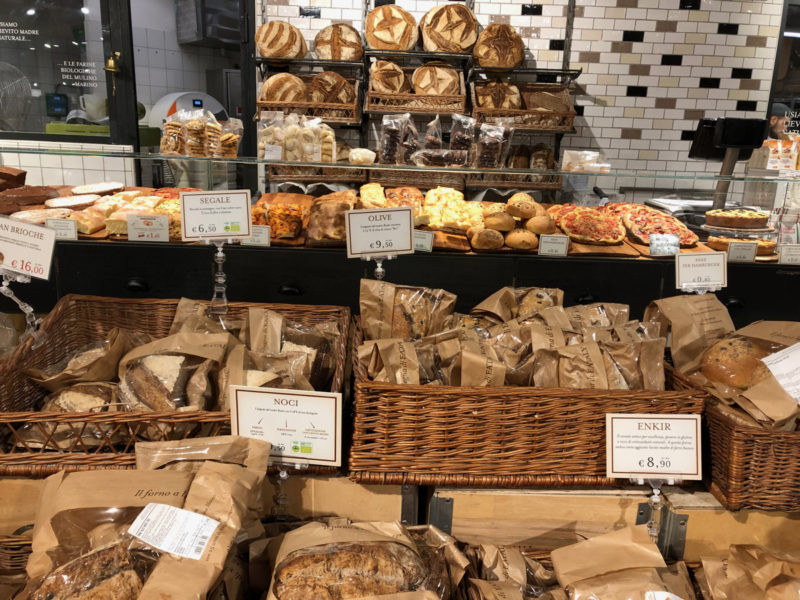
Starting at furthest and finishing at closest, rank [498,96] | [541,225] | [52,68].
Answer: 1. [52,68]
2. [498,96]
3. [541,225]

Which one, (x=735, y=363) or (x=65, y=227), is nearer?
(x=735, y=363)

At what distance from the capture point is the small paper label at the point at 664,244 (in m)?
2.50

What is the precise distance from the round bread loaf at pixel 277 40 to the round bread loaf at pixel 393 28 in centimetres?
57

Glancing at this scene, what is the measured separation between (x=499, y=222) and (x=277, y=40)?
2.72 m

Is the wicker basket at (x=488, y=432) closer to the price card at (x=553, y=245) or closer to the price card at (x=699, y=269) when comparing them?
the price card at (x=699, y=269)

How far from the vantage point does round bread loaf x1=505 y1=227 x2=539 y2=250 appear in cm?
250

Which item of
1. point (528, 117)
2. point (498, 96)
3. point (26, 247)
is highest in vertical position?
point (498, 96)

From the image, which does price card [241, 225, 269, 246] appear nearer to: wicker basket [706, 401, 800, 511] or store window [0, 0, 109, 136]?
wicker basket [706, 401, 800, 511]

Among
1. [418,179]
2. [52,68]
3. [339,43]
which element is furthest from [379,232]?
[52,68]

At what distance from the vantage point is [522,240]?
2.51m

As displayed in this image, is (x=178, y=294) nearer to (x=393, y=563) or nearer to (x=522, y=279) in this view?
(x=522, y=279)

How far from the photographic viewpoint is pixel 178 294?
2.46m

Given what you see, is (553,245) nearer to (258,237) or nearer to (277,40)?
(258,237)

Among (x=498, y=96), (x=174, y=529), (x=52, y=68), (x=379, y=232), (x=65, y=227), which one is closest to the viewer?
(x=174, y=529)
